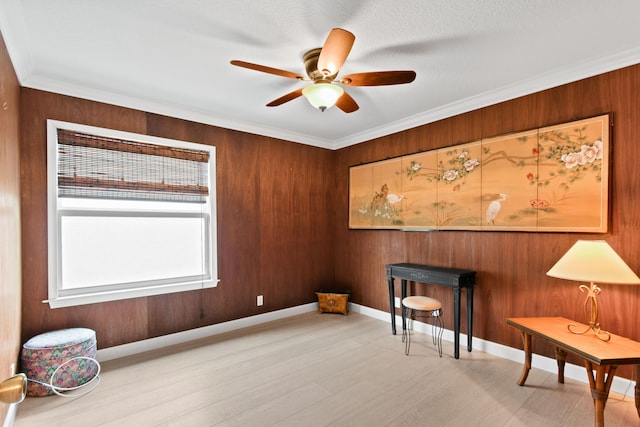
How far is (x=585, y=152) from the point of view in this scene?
2.40 meters

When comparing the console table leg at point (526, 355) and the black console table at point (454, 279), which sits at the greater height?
the black console table at point (454, 279)

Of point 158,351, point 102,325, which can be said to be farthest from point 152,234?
point 158,351

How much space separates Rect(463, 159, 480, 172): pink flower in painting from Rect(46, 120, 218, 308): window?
279 cm

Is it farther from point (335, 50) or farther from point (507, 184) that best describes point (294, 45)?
point (507, 184)

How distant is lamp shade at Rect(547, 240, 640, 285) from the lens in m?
1.92

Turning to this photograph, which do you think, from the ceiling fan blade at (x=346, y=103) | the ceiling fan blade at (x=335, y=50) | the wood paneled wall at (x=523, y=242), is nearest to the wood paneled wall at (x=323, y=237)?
the wood paneled wall at (x=523, y=242)

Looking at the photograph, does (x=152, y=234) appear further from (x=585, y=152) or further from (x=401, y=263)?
(x=585, y=152)

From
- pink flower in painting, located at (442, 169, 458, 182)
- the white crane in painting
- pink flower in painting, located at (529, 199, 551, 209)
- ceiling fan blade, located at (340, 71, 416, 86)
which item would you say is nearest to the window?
ceiling fan blade, located at (340, 71, 416, 86)

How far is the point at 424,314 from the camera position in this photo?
355 cm

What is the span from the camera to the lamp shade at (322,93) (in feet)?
6.88

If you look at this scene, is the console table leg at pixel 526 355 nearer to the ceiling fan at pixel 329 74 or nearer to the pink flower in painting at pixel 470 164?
the pink flower in painting at pixel 470 164

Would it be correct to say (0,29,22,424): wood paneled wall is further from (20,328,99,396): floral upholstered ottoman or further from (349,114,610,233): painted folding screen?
(349,114,610,233): painted folding screen

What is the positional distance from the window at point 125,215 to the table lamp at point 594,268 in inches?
129

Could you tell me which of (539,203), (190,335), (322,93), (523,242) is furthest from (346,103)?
(190,335)
